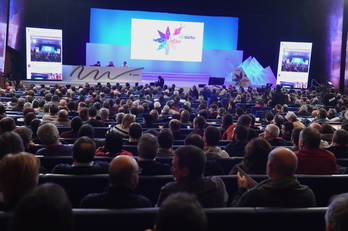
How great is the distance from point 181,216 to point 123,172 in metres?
1.10

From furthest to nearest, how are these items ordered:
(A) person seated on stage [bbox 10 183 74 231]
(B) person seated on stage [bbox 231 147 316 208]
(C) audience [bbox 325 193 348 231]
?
(B) person seated on stage [bbox 231 147 316 208]
(C) audience [bbox 325 193 348 231]
(A) person seated on stage [bbox 10 183 74 231]

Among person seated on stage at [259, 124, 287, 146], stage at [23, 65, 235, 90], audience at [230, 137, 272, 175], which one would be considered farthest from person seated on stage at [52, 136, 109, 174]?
stage at [23, 65, 235, 90]

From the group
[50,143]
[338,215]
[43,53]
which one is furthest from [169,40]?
[338,215]

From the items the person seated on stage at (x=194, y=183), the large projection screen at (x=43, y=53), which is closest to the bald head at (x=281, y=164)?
the person seated on stage at (x=194, y=183)

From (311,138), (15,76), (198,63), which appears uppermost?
(198,63)

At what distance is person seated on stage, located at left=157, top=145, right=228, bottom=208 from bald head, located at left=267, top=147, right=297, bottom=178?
15.5 inches

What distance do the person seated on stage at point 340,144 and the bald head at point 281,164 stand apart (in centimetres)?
184

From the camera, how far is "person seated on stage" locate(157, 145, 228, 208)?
2072mm

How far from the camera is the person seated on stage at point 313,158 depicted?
3304 mm

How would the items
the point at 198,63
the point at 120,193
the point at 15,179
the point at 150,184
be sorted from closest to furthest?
1. the point at 15,179
2. the point at 120,193
3. the point at 150,184
4. the point at 198,63

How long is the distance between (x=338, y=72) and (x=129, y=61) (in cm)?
1114

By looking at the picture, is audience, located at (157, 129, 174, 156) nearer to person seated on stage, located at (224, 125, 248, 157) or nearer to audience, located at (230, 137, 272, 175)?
person seated on stage, located at (224, 125, 248, 157)

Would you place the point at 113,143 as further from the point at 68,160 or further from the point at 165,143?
the point at 165,143

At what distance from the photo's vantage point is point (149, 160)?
2.97 metres
